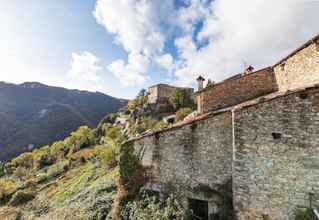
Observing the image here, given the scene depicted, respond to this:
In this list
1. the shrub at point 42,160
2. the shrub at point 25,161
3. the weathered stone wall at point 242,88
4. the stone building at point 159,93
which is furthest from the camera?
the stone building at point 159,93

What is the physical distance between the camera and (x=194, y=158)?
9312mm

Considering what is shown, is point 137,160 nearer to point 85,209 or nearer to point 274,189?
point 85,209

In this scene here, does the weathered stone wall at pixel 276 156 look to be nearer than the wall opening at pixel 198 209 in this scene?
Yes

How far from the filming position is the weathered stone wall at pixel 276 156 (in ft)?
20.3

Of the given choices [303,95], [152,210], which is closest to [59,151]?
[152,210]

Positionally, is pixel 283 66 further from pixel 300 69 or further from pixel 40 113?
pixel 40 113

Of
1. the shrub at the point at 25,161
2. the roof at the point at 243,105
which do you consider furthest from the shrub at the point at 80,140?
the roof at the point at 243,105

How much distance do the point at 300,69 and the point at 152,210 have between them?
9.36m

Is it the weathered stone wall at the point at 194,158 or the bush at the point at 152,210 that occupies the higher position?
the weathered stone wall at the point at 194,158

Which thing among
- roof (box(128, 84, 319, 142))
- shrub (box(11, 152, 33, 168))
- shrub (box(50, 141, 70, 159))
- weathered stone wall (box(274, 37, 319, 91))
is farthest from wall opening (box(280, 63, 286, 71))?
shrub (box(11, 152, 33, 168))

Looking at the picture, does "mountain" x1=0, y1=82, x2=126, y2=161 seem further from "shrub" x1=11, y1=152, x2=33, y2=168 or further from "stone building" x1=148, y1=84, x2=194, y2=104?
"stone building" x1=148, y1=84, x2=194, y2=104

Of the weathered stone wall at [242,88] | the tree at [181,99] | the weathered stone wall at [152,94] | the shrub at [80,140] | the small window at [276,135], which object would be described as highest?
the weathered stone wall at [152,94]

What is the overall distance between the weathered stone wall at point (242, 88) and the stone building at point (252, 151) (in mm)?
56

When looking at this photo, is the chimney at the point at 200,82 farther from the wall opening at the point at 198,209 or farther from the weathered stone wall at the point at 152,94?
the weathered stone wall at the point at 152,94
